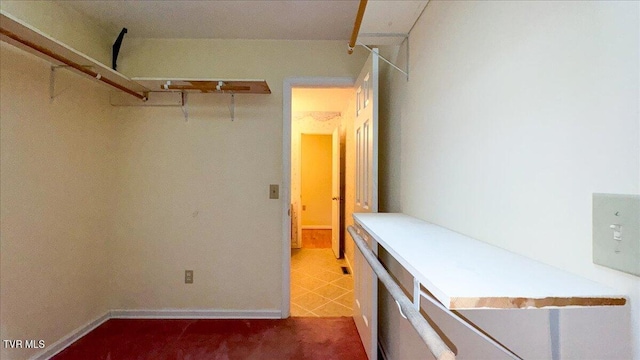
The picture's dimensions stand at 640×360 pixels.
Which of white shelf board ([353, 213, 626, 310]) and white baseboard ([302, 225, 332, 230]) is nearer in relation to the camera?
white shelf board ([353, 213, 626, 310])

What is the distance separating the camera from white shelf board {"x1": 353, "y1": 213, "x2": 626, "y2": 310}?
0.46m

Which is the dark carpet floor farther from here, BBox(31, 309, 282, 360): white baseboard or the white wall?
the white wall

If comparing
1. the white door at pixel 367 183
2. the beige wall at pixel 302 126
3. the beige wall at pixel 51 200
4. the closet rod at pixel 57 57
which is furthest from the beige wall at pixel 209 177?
the beige wall at pixel 302 126

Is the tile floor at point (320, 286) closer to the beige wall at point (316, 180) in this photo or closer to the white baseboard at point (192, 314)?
the white baseboard at point (192, 314)

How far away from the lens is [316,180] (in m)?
6.76

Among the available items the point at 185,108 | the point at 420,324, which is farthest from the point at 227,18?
the point at 420,324

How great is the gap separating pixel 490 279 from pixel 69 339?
8.99 feet

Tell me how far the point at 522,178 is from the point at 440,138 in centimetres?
50

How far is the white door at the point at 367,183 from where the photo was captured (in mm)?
1760

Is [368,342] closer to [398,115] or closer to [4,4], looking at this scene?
[398,115]

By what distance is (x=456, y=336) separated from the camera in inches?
38.4

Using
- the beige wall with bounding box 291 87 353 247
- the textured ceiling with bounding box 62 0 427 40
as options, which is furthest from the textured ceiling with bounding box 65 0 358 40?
the beige wall with bounding box 291 87 353 247

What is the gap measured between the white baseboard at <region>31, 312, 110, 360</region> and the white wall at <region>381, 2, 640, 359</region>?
2.40 m

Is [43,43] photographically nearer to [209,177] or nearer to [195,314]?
[209,177]
